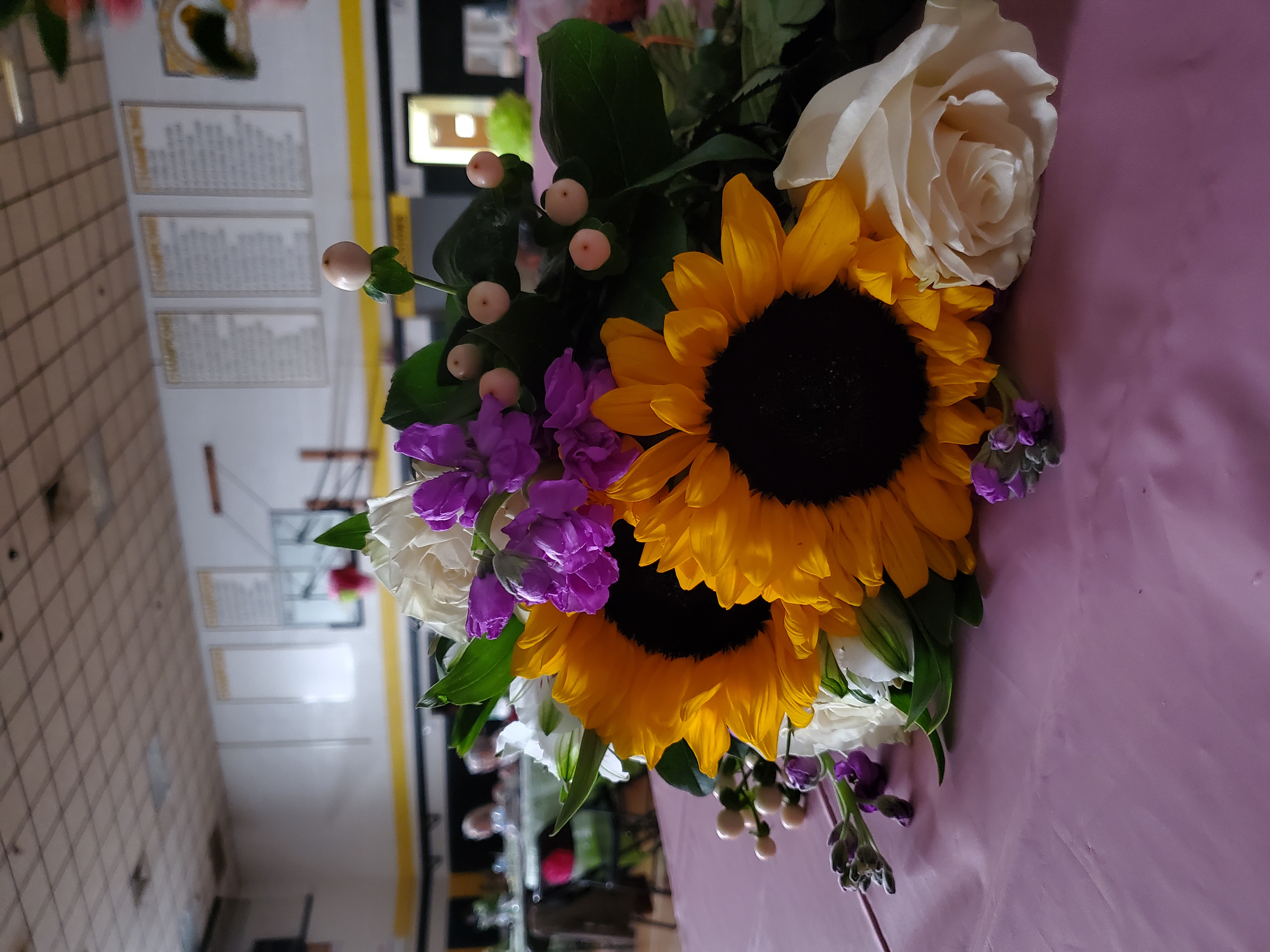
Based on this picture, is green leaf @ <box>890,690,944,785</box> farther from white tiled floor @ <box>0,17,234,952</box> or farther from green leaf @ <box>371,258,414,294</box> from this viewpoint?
white tiled floor @ <box>0,17,234,952</box>

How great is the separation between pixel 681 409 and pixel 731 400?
1.5 inches

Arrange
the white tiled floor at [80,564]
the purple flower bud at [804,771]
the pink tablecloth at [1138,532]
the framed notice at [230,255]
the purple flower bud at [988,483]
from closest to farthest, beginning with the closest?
the pink tablecloth at [1138,532]
the purple flower bud at [988,483]
the purple flower bud at [804,771]
the white tiled floor at [80,564]
the framed notice at [230,255]

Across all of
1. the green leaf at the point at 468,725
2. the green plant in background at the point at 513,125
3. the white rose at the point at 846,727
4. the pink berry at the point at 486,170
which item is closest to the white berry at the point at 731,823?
the white rose at the point at 846,727

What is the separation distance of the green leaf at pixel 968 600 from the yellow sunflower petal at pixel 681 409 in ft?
0.67

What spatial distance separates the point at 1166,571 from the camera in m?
0.36

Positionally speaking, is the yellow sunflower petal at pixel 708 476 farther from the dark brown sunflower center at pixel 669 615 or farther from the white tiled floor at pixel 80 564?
the white tiled floor at pixel 80 564

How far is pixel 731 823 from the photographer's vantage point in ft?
2.41

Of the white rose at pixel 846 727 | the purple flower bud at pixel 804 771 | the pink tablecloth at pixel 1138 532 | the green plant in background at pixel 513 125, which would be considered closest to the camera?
the pink tablecloth at pixel 1138 532

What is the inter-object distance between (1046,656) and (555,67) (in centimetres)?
45

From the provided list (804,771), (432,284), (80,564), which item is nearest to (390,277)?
(432,284)

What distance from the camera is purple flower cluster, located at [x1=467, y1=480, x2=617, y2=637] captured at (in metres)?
0.39

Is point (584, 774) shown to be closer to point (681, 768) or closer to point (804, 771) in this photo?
point (681, 768)

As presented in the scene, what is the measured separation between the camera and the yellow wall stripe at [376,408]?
1.60 meters

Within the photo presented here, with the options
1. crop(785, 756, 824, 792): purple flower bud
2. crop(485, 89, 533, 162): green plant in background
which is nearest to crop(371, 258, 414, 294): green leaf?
crop(785, 756, 824, 792): purple flower bud
